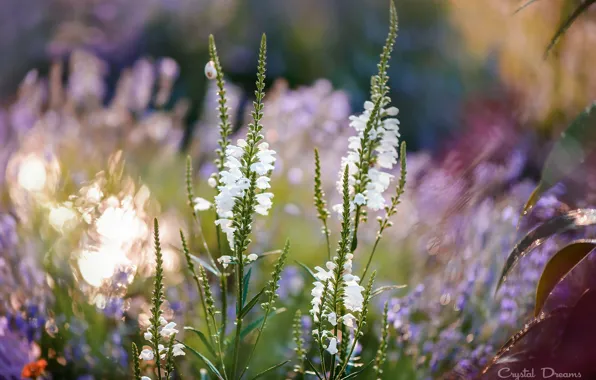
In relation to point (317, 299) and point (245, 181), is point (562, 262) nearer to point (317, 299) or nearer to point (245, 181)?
point (317, 299)

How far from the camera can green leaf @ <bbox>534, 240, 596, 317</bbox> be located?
1.52 metres

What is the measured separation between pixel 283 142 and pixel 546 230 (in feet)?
6.35

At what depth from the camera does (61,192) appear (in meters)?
2.62

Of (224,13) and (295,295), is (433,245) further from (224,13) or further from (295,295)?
(224,13)

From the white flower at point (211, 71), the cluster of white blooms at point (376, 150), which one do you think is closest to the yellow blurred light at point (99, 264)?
the white flower at point (211, 71)

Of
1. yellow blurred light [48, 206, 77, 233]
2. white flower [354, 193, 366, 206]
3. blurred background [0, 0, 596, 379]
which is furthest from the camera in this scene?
yellow blurred light [48, 206, 77, 233]

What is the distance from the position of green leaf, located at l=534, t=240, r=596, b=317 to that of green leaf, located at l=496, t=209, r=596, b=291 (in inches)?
4.2

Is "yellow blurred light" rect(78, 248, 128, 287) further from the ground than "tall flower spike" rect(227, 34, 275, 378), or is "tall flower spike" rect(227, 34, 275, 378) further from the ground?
"yellow blurred light" rect(78, 248, 128, 287)

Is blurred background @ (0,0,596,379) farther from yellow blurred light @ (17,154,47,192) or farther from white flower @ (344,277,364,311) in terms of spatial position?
white flower @ (344,277,364,311)

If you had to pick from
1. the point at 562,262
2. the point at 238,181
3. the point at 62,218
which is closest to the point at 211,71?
the point at 238,181

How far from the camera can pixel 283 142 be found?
3.24 metres

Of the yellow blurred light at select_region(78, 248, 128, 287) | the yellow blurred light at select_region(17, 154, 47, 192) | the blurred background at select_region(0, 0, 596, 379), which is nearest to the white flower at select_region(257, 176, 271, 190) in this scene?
the blurred background at select_region(0, 0, 596, 379)

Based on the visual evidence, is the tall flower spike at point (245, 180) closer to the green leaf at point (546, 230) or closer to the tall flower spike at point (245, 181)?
the tall flower spike at point (245, 181)

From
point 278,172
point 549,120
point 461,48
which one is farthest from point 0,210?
point 461,48
